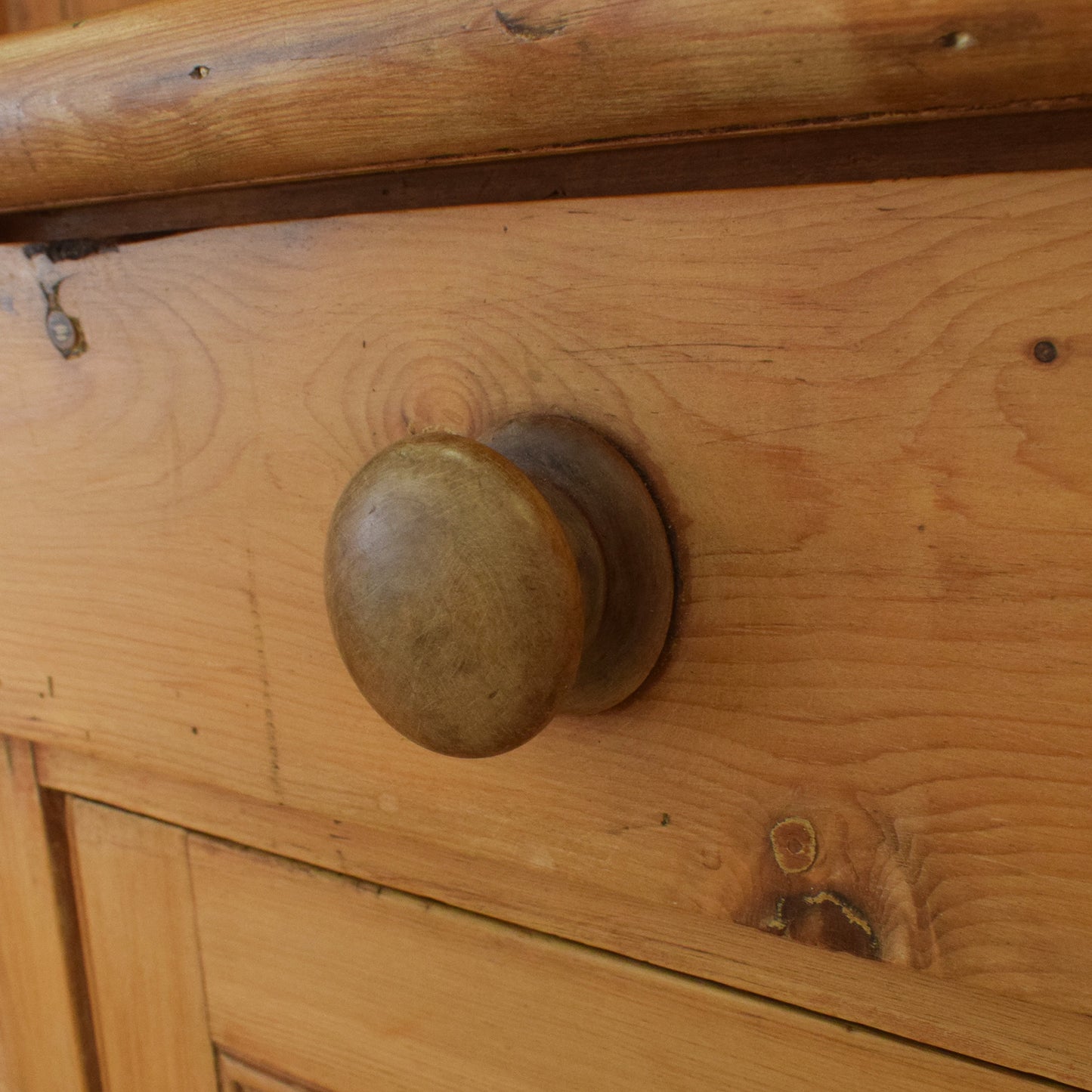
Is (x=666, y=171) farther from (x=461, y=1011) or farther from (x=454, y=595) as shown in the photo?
(x=461, y=1011)

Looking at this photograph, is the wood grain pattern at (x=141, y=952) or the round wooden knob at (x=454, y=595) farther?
the wood grain pattern at (x=141, y=952)

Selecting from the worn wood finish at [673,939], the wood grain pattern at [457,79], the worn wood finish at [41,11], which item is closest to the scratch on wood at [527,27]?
the wood grain pattern at [457,79]

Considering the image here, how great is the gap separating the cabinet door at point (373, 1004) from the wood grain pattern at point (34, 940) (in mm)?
13

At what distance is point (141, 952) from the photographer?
44 centimetres

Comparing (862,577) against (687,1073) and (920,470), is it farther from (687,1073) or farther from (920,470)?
(687,1073)

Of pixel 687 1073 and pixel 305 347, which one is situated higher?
pixel 305 347

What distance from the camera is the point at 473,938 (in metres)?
0.35

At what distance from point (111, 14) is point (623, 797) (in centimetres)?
25

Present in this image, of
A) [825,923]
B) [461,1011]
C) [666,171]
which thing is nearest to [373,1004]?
[461,1011]

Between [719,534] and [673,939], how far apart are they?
129 mm

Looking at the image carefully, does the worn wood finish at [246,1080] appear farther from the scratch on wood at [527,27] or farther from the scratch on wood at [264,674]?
the scratch on wood at [527,27]

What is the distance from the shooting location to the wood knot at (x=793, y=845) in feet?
0.89

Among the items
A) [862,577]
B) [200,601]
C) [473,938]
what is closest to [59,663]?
[200,601]

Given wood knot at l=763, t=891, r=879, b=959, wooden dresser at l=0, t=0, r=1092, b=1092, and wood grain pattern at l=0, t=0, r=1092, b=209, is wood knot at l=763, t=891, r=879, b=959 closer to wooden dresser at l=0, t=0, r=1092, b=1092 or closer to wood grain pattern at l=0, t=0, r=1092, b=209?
wooden dresser at l=0, t=0, r=1092, b=1092
